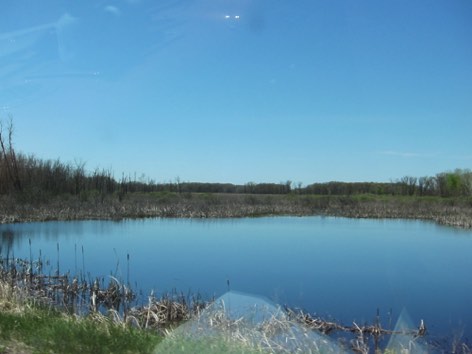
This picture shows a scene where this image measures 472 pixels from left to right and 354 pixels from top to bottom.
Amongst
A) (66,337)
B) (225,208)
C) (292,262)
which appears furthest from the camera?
(225,208)

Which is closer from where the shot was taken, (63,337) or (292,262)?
(63,337)

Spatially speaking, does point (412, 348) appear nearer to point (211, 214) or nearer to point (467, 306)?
point (467, 306)

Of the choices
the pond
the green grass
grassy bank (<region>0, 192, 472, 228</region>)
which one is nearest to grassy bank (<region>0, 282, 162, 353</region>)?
the green grass

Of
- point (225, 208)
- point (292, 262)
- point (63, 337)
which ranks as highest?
point (225, 208)

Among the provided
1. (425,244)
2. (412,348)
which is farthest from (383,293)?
(425,244)

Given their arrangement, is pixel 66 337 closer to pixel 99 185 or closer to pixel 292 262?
pixel 292 262

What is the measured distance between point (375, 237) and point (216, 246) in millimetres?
9731

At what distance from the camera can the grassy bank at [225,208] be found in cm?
3306

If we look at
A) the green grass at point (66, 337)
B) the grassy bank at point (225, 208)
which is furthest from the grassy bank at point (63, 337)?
the grassy bank at point (225, 208)

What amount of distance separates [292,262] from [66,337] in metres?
13.1

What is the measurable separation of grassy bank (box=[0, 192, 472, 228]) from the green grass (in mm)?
25215

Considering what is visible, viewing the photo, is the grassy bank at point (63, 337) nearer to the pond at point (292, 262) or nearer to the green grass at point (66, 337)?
the green grass at point (66, 337)

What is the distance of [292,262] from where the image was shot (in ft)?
58.3

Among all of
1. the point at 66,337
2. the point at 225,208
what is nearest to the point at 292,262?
the point at 66,337
